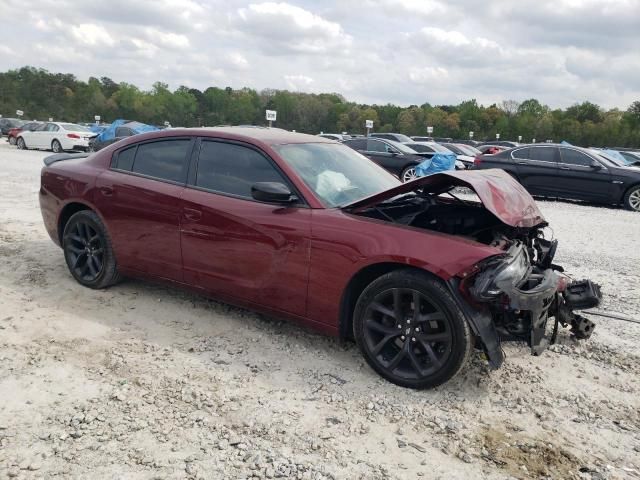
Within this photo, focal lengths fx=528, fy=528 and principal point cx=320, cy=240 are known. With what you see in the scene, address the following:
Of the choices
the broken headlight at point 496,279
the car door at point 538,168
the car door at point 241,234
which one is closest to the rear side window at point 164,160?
the car door at point 241,234

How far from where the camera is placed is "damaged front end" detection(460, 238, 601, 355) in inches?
122

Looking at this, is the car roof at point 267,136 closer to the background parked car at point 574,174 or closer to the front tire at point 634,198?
the background parked car at point 574,174

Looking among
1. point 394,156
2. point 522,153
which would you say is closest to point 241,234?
point 522,153

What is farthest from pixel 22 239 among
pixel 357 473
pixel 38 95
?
pixel 38 95

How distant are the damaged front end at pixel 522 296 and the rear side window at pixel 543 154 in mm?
10962

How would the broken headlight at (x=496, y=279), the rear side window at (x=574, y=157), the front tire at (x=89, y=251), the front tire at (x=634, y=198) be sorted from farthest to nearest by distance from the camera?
the rear side window at (x=574, y=157) < the front tire at (x=634, y=198) < the front tire at (x=89, y=251) < the broken headlight at (x=496, y=279)

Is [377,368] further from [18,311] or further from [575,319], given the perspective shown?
[18,311]

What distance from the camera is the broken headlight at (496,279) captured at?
3066 mm

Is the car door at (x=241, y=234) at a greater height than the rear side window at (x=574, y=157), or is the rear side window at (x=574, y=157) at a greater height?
the rear side window at (x=574, y=157)

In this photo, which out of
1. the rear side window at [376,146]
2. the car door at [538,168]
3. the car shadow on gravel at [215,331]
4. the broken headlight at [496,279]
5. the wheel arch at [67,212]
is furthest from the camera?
the rear side window at [376,146]

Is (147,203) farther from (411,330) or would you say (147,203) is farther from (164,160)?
(411,330)

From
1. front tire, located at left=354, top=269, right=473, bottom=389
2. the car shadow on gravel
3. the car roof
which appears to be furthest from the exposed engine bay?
the car roof

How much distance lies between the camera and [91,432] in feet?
9.20

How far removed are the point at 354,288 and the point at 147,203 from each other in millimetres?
1981
